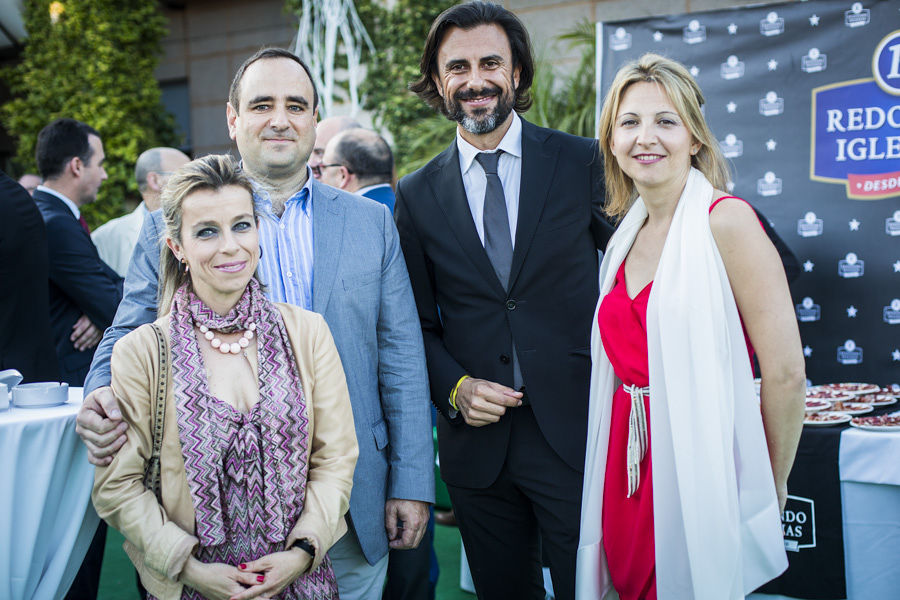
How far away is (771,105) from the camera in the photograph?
4.16 meters

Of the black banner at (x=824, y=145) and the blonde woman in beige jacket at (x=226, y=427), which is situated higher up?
the black banner at (x=824, y=145)

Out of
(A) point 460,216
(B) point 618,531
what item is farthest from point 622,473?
(A) point 460,216

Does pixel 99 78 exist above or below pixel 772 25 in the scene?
above

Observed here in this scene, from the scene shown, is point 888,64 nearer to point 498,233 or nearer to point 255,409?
point 498,233

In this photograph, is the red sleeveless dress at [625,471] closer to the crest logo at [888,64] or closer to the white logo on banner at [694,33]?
the crest logo at [888,64]

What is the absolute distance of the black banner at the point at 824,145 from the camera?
387cm

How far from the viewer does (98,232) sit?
205 inches

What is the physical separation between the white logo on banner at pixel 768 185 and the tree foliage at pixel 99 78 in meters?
7.62

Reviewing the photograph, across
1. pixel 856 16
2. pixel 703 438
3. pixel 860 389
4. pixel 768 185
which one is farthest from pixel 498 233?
pixel 856 16

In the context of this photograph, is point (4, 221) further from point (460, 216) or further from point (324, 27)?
point (324, 27)

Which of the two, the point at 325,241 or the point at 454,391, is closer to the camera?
the point at 325,241

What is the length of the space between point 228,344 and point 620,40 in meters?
3.51

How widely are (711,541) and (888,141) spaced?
2.89m

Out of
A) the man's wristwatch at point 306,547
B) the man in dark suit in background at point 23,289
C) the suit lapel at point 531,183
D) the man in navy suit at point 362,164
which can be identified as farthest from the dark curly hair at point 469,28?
the man in dark suit in background at point 23,289
